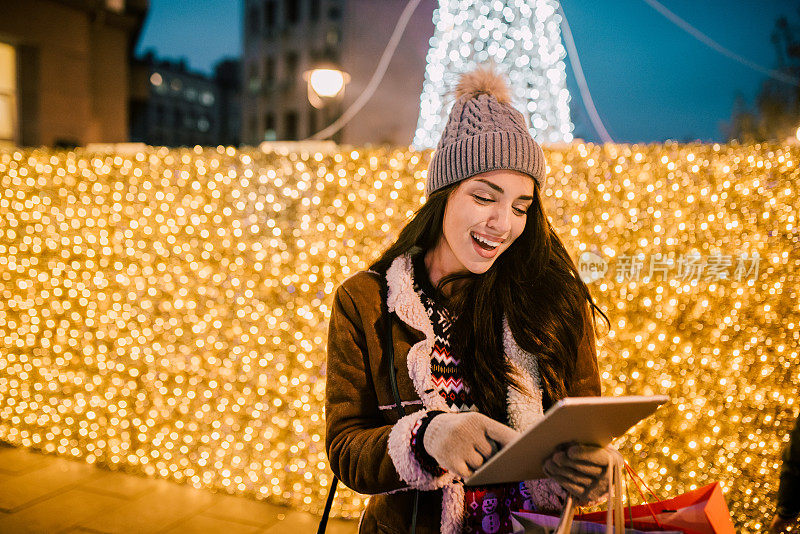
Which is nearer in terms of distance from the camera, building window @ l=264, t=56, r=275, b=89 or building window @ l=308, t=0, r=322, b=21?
building window @ l=308, t=0, r=322, b=21

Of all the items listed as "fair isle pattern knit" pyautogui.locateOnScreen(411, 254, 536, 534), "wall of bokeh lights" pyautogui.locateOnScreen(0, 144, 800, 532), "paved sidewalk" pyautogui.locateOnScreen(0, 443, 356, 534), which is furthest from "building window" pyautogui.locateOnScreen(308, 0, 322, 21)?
"fair isle pattern knit" pyautogui.locateOnScreen(411, 254, 536, 534)

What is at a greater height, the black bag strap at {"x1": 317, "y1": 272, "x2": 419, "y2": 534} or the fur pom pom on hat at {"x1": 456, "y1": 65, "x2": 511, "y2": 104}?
the fur pom pom on hat at {"x1": 456, "y1": 65, "x2": 511, "y2": 104}

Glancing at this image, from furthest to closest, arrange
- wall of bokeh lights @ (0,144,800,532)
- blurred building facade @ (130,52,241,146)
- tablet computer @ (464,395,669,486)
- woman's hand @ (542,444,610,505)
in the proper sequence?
blurred building facade @ (130,52,241,146) → wall of bokeh lights @ (0,144,800,532) → woman's hand @ (542,444,610,505) → tablet computer @ (464,395,669,486)

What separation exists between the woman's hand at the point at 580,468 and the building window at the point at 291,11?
40983 mm

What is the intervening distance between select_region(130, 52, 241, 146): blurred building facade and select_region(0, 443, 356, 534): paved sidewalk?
6100 cm

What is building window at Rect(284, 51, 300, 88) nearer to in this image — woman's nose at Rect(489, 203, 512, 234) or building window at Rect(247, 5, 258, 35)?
building window at Rect(247, 5, 258, 35)

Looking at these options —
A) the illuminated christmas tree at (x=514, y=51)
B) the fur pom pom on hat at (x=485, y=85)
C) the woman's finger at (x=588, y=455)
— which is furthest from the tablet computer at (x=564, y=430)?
the illuminated christmas tree at (x=514, y=51)

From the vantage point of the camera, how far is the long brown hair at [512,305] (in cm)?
142

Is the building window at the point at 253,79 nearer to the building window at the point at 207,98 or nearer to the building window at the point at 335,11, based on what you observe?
the building window at the point at 335,11

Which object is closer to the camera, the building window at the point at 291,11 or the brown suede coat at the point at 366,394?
the brown suede coat at the point at 366,394

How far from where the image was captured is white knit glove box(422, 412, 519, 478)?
1025mm

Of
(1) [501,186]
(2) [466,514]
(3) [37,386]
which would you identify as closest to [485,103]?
(1) [501,186]

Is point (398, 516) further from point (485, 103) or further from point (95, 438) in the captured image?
point (95, 438)

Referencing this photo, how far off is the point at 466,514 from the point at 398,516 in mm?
189
